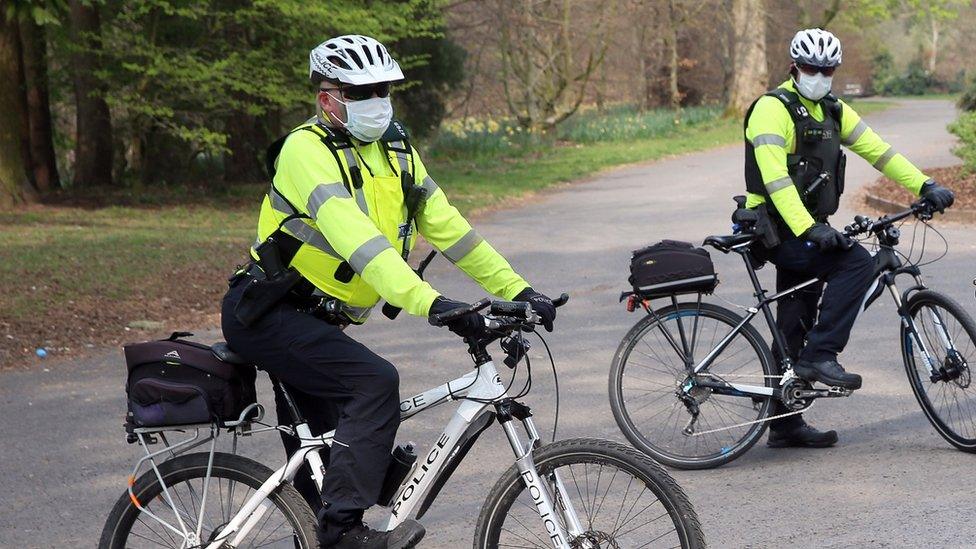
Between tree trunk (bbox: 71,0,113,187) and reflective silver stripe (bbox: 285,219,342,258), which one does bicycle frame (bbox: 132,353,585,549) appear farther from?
tree trunk (bbox: 71,0,113,187)

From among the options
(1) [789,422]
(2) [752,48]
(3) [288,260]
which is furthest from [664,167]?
(3) [288,260]

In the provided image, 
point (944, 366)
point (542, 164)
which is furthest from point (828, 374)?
point (542, 164)

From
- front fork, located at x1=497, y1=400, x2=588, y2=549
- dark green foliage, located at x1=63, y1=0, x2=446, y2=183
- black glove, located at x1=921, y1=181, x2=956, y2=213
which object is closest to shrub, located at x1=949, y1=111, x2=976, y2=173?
dark green foliage, located at x1=63, y1=0, x2=446, y2=183

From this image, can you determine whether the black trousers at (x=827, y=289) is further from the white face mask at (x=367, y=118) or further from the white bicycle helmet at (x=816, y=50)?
the white face mask at (x=367, y=118)

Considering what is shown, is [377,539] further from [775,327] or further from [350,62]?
[775,327]

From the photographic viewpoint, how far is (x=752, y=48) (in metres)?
40.3

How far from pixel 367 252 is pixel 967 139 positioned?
1585 cm

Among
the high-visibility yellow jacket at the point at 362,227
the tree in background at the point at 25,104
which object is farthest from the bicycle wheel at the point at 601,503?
the tree in background at the point at 25,104

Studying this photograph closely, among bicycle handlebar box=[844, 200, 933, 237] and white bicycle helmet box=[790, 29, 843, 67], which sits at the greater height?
white bicycle helmet box=[790, 29, 843, 67]

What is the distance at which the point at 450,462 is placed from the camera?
3.93 m

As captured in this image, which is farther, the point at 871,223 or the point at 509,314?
the point at 871,223

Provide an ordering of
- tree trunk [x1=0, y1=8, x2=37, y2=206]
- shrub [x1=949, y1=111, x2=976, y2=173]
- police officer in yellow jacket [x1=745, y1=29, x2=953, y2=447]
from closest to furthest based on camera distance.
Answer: police officer in yellow jacket [x1=745, y1=29, x2=953, y2=447], shrub [x1=949, y1=111, x2=976, y2=173], tree trunk [x1=0, y1=8, x2=37, y2=206]

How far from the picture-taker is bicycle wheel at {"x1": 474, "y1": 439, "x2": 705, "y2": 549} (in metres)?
3.66

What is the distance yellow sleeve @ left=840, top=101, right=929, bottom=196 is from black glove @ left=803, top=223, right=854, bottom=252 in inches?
25.1
